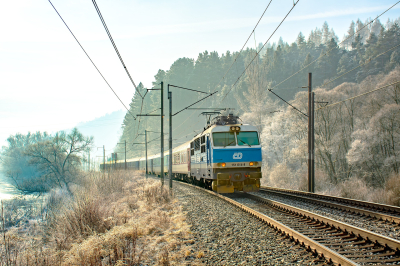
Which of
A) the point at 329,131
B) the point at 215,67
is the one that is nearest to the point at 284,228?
the point at 329,131

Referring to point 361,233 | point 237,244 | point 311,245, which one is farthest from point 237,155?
point 311,245

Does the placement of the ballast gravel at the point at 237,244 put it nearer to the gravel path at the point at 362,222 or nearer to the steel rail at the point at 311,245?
the steel rail at the point at 311,245

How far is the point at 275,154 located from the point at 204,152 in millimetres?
21019

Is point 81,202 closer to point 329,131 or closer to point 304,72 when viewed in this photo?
point 329,131

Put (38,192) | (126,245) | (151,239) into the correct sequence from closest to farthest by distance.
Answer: (126,245), (151,239), (38,192)

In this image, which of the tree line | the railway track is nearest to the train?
the railway track

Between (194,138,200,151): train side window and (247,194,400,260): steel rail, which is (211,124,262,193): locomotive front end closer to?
(194,138,200,151): train side window

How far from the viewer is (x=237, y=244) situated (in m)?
6.01

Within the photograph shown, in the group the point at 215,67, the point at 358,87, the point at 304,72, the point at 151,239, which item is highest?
the point at 215,67

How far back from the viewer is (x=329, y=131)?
87.3ft

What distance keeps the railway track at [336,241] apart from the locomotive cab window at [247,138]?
4980 mm

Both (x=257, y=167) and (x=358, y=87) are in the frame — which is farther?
(x=358, y=87)

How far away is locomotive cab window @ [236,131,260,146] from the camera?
520 inches

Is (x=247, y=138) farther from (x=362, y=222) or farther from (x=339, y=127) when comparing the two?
(x=339, y=127)
